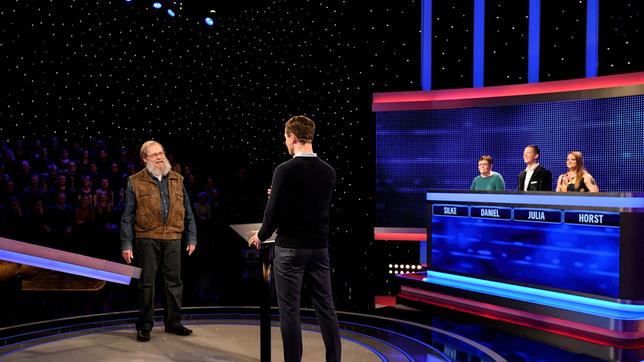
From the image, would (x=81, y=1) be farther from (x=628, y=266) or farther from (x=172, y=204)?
(x=628, y=266)

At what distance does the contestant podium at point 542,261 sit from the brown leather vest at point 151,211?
9.10ft

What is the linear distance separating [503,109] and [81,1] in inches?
251

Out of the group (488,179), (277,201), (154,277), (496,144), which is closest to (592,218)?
(488,179)

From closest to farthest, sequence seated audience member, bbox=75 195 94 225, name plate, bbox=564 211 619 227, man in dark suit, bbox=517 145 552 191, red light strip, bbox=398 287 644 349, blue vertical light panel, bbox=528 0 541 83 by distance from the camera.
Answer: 1. red light strip, bbox=398 287 644 349
2. name plate, bbox=564 211 619 227
3. man in dark suit, bbox=517 145 552 191
4. seated audience member, bbox=75 195 94 225
5. blue vertical light panel, bbox=528 0 541 83

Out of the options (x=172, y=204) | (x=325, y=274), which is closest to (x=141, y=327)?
(x=172, y=204)

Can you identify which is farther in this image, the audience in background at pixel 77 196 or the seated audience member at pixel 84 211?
the seated audience member at pixel 84 211

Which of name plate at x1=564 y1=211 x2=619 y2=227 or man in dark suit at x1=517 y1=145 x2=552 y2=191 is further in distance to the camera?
man in dark suit at x1=517 y1=145 x2=552 y2=191

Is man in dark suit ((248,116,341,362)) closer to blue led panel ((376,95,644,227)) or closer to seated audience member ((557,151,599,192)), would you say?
seated audience member ((557,151,599,192))

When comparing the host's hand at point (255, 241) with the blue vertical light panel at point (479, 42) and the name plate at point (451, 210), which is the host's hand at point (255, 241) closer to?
the name plate at point (451, 210)

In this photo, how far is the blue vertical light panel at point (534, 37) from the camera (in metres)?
8.08

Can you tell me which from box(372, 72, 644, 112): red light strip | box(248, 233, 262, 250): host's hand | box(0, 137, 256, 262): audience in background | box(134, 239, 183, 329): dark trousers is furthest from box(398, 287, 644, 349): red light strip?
box(0, 137, 256, 262): audience in background

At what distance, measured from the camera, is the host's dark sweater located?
2967mm

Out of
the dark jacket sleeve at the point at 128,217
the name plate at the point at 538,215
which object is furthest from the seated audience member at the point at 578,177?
the dark jacket sleeve at the point at 128,217

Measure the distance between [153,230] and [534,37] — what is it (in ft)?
19.7
